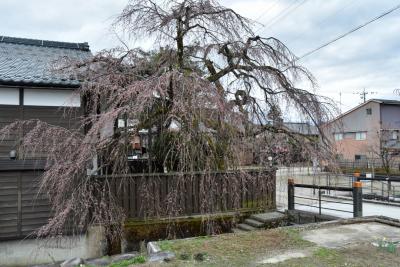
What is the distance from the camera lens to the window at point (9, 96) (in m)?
7.97

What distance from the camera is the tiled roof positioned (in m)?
8.01

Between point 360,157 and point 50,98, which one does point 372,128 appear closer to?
point 360,157

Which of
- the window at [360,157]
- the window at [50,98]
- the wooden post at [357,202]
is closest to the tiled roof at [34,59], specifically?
the window at [50,98]

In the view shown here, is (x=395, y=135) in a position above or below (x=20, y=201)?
above

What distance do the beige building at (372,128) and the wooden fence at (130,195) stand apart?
72.6 feet

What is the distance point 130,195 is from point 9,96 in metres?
3.44

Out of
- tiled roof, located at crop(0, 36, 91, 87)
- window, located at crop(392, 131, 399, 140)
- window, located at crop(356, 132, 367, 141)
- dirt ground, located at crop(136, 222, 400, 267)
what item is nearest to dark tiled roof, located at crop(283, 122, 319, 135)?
dirt ground, located at crop(136, 222, 400, 267)

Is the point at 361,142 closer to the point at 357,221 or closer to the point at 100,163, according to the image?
the point at 357,221

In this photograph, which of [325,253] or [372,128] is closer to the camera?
[325,253]

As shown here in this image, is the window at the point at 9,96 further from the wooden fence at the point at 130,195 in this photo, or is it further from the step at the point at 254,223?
the step at the point at 254,223

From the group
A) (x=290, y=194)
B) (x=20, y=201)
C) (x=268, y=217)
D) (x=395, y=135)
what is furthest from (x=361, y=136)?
(x=20, y=201)

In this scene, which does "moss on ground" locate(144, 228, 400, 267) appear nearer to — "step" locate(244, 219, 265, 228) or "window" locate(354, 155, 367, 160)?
"step" locate(244, 219, 265, 228)

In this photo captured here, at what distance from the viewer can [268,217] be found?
9195mm

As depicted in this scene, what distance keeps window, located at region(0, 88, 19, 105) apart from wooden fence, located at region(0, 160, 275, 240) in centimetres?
129
